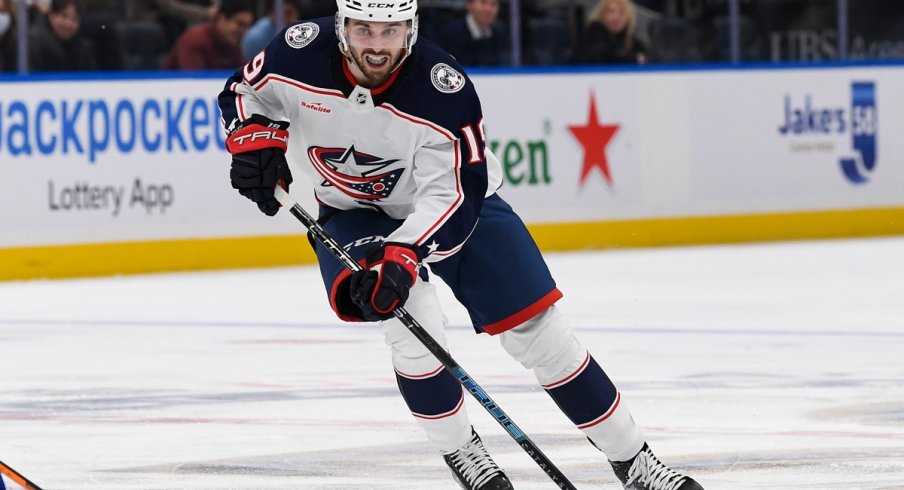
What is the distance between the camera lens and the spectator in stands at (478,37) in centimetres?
944

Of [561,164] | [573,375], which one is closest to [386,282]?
[573,375]

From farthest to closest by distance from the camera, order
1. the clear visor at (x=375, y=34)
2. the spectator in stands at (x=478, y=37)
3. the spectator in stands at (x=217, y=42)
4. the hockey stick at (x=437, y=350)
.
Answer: the spectator in stands at (x=478, y=37), the spectator in stands at (x=217, y=42), the hockey stick at (x=437, y=350), the clear visor at (x=375, y=34)

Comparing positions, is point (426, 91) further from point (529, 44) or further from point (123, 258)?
point (529, 44)

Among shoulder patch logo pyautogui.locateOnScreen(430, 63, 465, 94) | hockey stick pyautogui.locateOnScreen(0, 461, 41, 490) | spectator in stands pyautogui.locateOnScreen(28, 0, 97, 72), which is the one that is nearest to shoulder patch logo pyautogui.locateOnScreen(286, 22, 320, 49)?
shoulder patch logo pyautogui.locateOnScreen(430, 63, 465, 94)

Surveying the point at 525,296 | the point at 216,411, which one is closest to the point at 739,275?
the point at 216,411

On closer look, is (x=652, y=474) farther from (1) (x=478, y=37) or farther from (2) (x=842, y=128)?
(2) (x=842, y=128)

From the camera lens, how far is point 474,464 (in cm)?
349

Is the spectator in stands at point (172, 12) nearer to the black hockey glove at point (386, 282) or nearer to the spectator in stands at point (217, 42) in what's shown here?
the spectator in stands at point (217, 42)

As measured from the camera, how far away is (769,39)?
10.4 meters

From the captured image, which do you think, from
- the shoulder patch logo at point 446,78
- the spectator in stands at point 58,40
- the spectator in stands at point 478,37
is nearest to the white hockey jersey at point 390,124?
the shoulder patch logo at point 446,78

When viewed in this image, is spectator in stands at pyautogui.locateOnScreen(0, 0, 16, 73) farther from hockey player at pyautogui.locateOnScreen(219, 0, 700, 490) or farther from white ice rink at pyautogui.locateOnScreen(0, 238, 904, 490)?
hockey player at pyautogui.locateOnScreen(219, 0, 700, 490)

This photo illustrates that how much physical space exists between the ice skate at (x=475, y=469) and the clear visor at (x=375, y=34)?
787 millimetres

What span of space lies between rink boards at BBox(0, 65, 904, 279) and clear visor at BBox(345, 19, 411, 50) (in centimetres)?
544

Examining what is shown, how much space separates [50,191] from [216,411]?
408cm
